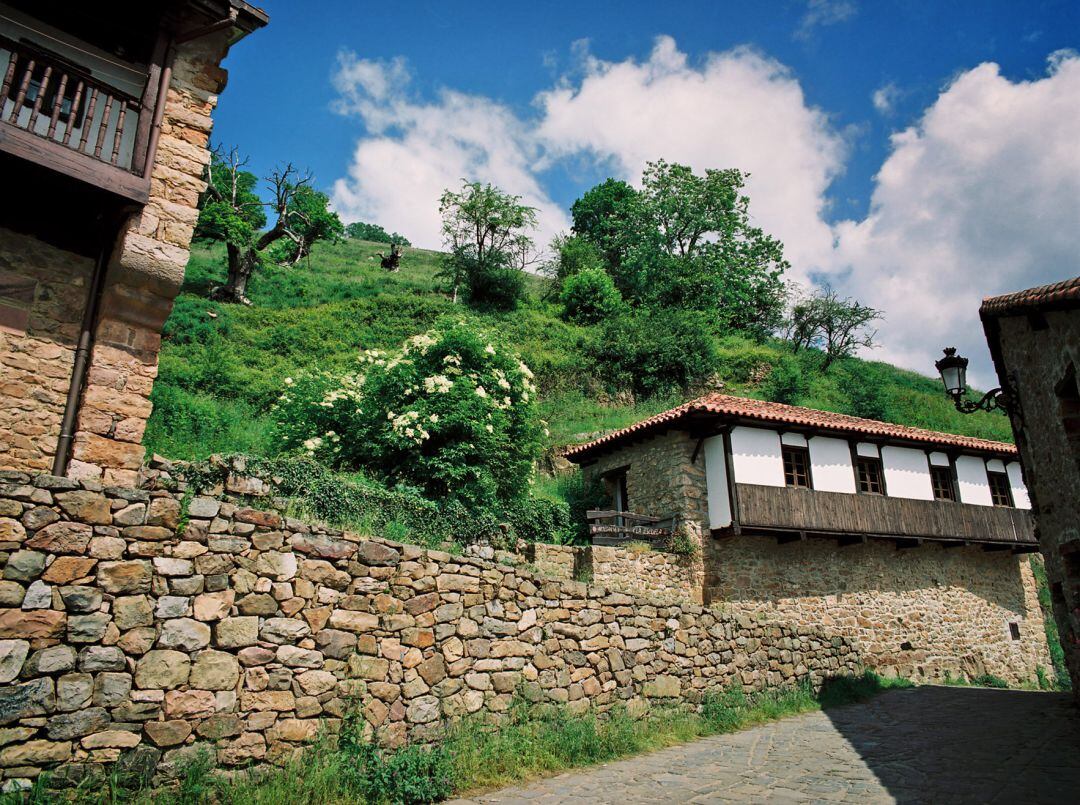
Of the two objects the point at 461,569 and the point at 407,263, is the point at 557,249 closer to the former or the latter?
the point at 407,263

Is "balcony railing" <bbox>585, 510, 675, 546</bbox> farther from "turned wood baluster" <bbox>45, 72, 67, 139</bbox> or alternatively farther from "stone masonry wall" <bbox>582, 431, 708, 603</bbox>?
"turned wood baluster" <bbox>45, 72, 67, 139</bbox>

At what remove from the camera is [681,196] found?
4178 cm

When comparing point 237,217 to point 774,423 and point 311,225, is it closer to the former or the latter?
point 311,225

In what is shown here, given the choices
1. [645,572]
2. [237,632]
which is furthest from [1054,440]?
[237,632]

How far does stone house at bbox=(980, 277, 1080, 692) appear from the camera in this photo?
8523 mm

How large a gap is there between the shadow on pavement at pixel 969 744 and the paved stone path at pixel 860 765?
1cm

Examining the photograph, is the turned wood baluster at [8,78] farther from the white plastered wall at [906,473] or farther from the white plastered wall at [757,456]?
the white plastered wall at [906,473]

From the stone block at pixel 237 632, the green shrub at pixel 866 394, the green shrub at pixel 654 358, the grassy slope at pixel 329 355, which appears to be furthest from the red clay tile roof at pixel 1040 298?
the green shrub at pixel 866 394

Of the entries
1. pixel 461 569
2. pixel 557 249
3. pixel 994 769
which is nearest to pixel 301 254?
pixel 557 249

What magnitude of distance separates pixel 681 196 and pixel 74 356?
38.9m

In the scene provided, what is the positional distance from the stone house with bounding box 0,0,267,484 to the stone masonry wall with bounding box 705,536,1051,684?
11.9 metres

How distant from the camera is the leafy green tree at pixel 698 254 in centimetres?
3856

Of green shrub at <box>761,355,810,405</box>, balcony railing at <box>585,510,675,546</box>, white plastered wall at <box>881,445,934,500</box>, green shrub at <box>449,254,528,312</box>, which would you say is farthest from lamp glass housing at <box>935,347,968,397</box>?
green shrub at <box>449,254,528,312</box>

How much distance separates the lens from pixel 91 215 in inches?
299
